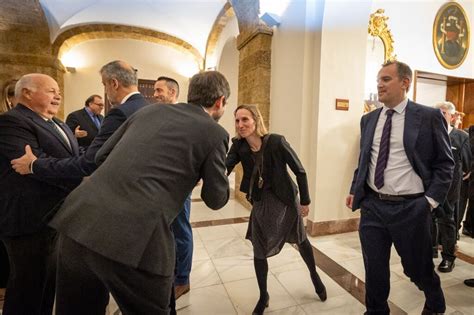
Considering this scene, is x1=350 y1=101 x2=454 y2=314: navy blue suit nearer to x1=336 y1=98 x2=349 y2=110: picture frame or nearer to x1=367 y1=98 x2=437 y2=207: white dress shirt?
x1=367 y1=98 x2=437 y2=207: white dress shirt

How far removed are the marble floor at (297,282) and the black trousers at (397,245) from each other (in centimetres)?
36

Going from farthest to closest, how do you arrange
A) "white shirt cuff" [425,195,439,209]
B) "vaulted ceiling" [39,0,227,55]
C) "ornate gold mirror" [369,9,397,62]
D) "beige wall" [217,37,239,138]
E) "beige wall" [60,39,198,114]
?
"beige wall" [60,39,198,114] → "beige wall" [217,37,239,138] → "vaulted ceiling" [39,0,227,55] → "ornate gold mirror" [369,9,397,62] → "white shirt cuff" [425,195,439,209]

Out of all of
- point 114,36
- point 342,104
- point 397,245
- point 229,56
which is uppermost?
point 114,36

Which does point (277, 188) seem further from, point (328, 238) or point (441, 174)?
point (328, 238)

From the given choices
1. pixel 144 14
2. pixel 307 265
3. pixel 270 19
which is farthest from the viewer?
pixel 144 14

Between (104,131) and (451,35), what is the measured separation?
6.69 metres

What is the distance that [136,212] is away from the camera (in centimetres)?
103

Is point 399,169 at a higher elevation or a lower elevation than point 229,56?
lower

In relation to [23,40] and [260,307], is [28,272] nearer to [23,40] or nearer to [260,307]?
[260,307]

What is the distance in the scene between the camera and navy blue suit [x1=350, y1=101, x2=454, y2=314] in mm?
1728

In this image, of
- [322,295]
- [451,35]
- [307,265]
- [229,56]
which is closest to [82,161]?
[307,265]

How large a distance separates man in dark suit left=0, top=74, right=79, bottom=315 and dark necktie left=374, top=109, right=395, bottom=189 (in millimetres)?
1899

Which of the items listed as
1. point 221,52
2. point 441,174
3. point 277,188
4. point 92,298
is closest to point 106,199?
point 92,298

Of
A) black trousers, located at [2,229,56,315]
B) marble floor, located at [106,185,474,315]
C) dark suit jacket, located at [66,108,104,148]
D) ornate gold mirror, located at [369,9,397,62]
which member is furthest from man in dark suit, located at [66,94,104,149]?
ornate gold mirror, located at [369,9,397,62]
